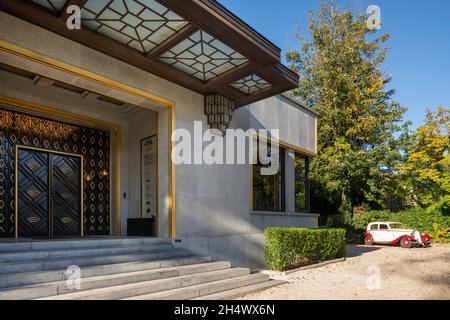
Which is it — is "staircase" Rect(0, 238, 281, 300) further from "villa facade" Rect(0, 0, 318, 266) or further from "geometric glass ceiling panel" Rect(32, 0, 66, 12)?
"geometric glass ceiling panel" Rect(32, 0, 66, 12)

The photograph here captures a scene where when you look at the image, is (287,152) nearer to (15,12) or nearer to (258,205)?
(258,205)

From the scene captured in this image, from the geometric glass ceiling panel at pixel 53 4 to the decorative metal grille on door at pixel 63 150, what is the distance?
12.0 feet

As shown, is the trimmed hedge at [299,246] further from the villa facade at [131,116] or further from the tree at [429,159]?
the tree at [429,159]

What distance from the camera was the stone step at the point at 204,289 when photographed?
5.73 m

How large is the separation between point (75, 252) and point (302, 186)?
1022 cm

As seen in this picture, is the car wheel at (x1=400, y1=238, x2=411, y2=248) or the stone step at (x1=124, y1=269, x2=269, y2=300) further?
the car wheel at (x1=400, y1=238, x2=411, y2=248)

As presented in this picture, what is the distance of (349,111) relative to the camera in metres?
24.1

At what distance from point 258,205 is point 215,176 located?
253cm

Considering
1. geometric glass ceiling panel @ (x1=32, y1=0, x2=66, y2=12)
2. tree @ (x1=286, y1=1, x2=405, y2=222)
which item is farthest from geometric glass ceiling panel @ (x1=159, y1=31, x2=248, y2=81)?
tree @ (x1=286, y1=1, x2=405, y2=222)

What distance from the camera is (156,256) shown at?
7277mm

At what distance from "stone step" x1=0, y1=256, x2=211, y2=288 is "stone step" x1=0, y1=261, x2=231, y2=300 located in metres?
0.12

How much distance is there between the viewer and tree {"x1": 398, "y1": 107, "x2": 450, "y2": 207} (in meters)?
21.9
